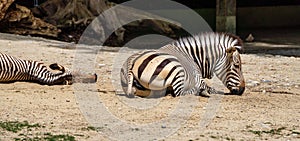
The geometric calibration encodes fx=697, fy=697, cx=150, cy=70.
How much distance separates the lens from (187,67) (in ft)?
24.2

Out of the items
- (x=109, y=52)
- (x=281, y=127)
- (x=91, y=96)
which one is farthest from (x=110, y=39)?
(x=281, y=127)

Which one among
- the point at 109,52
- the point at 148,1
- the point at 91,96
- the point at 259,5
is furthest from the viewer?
the point at 259,5

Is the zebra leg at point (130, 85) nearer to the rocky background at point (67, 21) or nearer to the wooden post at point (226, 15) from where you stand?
the rocky background at point (67, 21)

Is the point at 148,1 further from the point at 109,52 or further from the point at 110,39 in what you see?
the point at 109,52

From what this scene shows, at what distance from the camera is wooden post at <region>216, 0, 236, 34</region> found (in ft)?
45.0

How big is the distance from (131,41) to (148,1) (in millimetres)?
3099

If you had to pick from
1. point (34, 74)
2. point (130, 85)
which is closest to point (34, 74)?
point (34, 74)

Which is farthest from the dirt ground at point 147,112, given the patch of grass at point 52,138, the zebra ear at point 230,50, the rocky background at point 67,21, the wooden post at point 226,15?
the wooden post at point 226,15

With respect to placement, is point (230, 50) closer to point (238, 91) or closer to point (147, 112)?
point (238, 91)

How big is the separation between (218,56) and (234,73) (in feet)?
0.85

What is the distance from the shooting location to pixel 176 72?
23.7 feet

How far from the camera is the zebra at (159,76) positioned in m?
7.16

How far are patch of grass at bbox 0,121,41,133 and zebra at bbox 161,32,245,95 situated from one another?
2.29 meters

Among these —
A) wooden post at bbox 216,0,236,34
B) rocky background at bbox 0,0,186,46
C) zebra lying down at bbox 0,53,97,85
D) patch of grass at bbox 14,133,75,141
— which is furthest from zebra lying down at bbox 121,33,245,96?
wooden post at bbox 216,0,236,34
